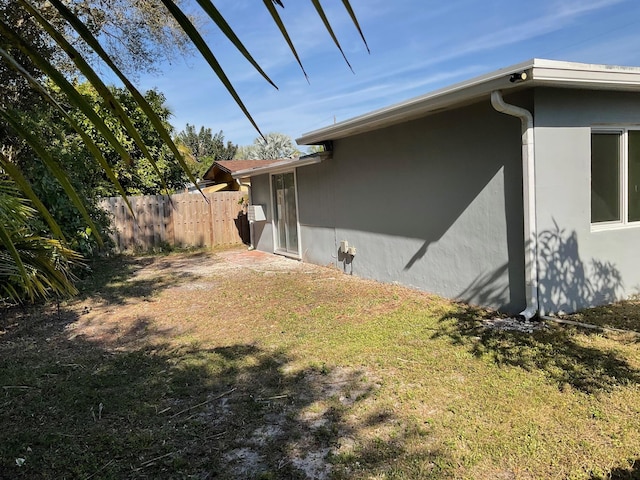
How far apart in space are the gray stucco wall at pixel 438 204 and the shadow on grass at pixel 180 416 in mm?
2833

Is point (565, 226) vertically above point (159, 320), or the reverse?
point (565, 226)

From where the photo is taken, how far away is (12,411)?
12.3 ft

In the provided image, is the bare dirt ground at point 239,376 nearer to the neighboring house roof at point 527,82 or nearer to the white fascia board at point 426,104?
the white fascia board at point 426,104

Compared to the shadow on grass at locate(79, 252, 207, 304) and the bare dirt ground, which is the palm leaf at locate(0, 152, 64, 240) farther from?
the shadow on grass at locate(79, 252, 207, 304)

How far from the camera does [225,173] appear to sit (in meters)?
21.0

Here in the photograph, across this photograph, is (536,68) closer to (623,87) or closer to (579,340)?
(623,87)

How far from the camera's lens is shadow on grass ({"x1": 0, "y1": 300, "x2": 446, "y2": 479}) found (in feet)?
9.61

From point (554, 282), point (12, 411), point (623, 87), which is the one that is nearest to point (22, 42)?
point (12, 411)

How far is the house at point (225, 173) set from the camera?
19.2 m

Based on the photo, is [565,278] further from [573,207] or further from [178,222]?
[178,222]

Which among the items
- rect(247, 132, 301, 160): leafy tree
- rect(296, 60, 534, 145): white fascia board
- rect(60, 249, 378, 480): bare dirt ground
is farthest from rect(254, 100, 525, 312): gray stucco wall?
rect(247, 132, 301, 160): leafy tree

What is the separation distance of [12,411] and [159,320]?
273 centimetres

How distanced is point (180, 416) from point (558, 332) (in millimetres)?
3913

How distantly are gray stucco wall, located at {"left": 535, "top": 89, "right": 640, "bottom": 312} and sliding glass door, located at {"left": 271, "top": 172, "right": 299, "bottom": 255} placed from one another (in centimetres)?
692
